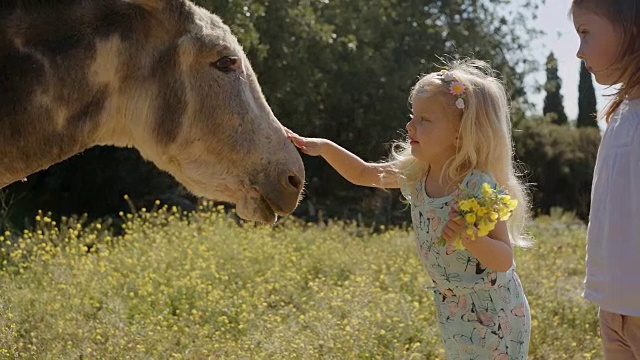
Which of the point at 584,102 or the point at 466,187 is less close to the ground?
the point at 466,187

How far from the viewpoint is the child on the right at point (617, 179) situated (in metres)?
2.22

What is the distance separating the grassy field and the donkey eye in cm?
213

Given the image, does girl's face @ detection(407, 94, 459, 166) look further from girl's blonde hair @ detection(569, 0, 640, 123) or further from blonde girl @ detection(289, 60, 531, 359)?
girl's blonde hair @ detection(569, 0, 640, 123)

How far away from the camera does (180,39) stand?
2.96m

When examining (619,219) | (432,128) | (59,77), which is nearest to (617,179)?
(619,219)

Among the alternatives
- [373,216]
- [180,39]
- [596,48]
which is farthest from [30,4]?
[373,216]

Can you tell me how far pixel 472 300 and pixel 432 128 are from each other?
674 mm

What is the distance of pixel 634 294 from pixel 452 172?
0.99 metres

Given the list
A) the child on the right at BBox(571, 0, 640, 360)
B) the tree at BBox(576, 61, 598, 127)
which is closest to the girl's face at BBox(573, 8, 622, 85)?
the child on the right at BBox(571, 0, 640, 360)

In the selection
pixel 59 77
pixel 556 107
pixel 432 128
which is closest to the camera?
pixel 59 77

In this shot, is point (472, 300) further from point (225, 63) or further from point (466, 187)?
point (225, 63)

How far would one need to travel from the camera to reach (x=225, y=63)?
309 cm

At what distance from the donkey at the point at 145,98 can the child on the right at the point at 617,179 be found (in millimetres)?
1266

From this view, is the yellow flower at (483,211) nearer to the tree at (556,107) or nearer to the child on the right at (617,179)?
the child on the right at (617,179)
